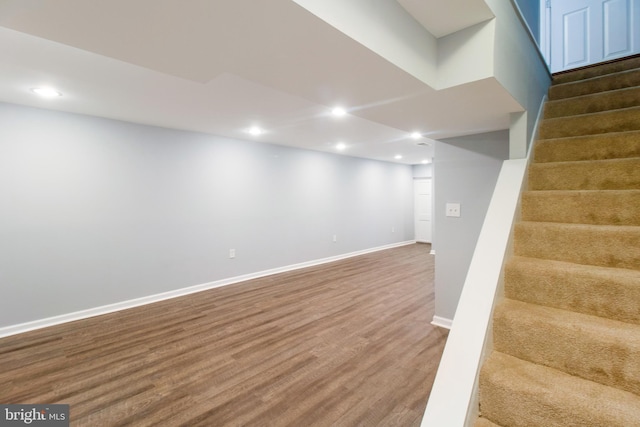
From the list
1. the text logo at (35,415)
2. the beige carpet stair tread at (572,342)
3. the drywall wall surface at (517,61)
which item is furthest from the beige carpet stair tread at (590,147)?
the text logo at (35,415)

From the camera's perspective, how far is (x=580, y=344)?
1117 mm

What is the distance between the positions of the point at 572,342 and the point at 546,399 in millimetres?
269

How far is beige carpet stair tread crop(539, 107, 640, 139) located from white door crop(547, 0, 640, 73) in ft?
8.02

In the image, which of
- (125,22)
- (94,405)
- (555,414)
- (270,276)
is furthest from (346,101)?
(270,276)

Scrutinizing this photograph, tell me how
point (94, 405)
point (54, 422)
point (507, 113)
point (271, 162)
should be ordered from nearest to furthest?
1. point (54, 422)
2. point (94, 405)
3. point (507, 113)
4. point (271, 162)

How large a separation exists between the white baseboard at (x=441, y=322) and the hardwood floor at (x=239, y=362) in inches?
3.4

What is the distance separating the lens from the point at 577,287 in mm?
1297

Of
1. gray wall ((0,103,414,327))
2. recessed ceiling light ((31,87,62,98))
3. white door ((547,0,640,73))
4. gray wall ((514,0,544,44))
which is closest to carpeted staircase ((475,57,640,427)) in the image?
gray wall ((514,0,544,44))

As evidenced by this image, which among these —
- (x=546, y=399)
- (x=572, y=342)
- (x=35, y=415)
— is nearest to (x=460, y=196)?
(x=572, y=342)

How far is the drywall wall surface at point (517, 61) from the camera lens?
1.55 m

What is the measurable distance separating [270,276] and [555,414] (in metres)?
4.27

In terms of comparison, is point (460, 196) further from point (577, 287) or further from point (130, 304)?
point (130, 304)

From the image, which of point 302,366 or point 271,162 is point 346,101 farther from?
point 271,162

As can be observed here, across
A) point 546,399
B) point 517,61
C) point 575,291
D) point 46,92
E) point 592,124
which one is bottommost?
point 546,399
